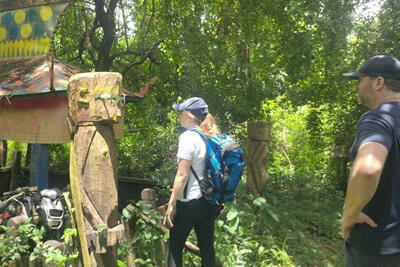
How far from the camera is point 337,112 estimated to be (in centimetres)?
738

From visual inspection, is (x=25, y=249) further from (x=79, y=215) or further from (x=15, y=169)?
(x=15, y=169)

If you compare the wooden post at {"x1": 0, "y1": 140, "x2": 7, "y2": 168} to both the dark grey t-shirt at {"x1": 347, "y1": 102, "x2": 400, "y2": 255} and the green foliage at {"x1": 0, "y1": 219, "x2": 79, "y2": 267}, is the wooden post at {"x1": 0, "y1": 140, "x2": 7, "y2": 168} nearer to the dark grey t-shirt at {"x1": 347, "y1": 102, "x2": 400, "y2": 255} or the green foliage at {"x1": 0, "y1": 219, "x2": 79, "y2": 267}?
the green foliage at {"x1": 0, "y1": 219, "x2": 79, "y2": 267}

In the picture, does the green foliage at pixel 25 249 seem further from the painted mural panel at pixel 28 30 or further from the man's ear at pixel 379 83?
the painted mural panel at pixel 28 30

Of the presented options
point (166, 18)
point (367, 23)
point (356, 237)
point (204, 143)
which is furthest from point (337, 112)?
point (356, 237)

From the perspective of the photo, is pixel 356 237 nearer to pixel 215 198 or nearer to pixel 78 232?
pixel 215 198

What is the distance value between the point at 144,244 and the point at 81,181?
3.23 ft

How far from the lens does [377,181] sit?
1.64 m

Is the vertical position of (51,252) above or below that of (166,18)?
below

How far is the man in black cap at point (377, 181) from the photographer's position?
5.40ft

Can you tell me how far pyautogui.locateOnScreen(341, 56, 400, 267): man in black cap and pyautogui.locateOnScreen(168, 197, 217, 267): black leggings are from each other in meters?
1.10

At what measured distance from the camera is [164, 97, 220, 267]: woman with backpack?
252cm

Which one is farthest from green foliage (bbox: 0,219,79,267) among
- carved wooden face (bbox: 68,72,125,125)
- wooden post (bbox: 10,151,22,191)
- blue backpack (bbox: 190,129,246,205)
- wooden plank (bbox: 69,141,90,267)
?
wooden post (bbox: 10,151,22,191)

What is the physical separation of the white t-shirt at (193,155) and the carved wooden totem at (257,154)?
→ 2304mm

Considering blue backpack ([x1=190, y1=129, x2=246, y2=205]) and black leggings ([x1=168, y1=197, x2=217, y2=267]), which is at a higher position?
→ blue backpack ([x1=190, y1=129, x2=246, y2=205])
